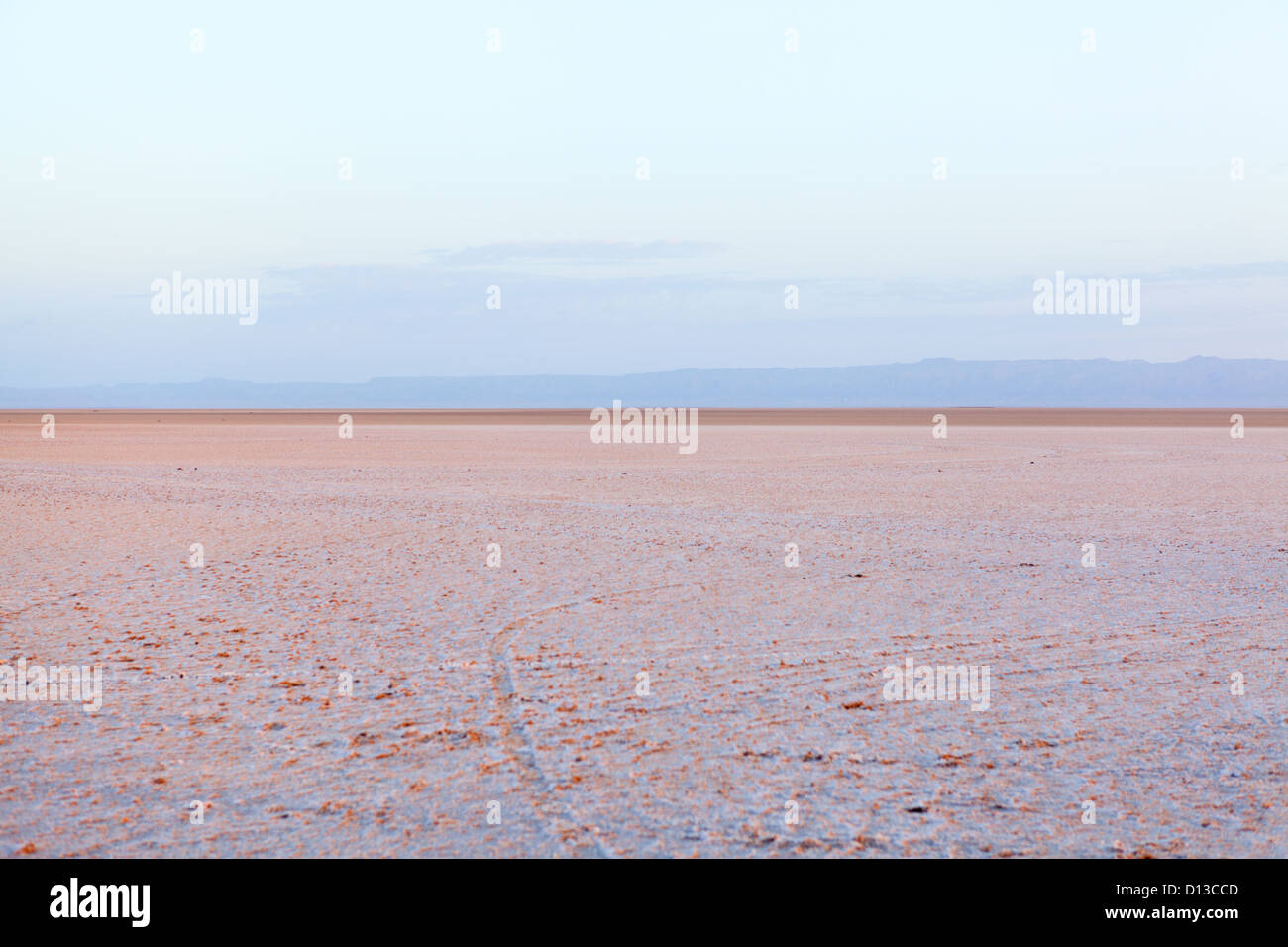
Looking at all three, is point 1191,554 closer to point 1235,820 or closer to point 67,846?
point 1235,820

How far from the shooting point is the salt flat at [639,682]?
15.8 ft

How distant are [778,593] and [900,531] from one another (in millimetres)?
4828

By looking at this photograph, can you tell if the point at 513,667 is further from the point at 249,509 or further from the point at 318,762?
the point at 249,509

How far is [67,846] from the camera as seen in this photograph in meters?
4.53

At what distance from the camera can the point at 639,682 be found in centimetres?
715

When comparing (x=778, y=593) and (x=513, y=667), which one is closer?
(x=513, y=667)

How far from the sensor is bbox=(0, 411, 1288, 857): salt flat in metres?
4.82

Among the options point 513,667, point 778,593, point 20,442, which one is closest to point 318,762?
point 513,667

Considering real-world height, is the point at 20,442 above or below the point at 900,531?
above
